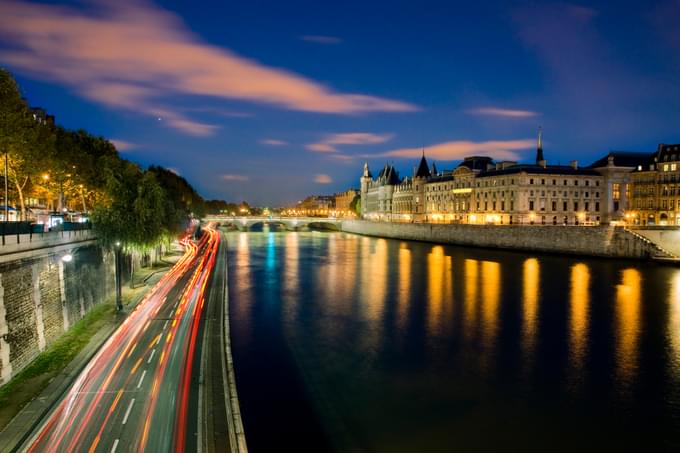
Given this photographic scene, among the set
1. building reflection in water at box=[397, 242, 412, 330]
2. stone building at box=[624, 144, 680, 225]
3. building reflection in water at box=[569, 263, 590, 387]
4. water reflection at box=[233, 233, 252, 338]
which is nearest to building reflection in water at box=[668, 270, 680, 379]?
building reflection in water at box=[569, 263, 590, 387]

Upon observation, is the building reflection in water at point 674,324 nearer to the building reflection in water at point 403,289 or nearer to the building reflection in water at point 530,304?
the building reflection in water at point 530,304

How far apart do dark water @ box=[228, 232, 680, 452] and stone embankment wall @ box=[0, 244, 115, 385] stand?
9907mm

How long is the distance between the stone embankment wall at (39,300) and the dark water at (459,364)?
9.91 metres

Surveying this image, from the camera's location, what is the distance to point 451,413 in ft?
66.1

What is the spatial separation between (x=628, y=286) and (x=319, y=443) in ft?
150

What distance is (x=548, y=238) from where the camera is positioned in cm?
7862

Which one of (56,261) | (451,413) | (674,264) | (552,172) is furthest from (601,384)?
(552,172)

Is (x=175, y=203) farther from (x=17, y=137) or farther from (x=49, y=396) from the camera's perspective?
(x=49, y=396)

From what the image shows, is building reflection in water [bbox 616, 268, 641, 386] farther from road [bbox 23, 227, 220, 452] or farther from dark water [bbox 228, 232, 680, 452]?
road [bbox 23, 227, 220, 452]

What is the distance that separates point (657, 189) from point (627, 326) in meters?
79.3

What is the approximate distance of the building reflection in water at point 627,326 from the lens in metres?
26.0

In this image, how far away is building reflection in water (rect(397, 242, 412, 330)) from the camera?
121 ft

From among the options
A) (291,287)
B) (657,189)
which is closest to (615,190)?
(657,189)

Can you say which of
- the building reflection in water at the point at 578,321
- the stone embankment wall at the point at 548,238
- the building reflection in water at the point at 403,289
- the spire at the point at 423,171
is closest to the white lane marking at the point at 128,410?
the building reflection in water at the point at 403,289
